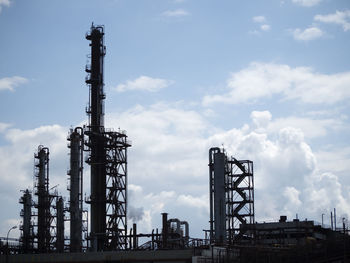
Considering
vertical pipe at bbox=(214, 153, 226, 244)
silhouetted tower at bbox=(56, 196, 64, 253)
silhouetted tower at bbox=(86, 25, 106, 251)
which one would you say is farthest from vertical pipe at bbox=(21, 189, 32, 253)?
vertical pipe at bbox=(214, 153, 226, 244)

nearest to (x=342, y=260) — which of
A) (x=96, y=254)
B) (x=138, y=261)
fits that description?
(x=138, y=261)

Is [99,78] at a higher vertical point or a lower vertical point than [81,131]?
higher

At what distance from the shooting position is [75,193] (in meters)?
78.1

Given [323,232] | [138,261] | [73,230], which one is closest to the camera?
[138,261]

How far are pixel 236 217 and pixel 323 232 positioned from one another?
1715 cm

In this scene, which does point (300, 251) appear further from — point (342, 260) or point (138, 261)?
point (138, 261)

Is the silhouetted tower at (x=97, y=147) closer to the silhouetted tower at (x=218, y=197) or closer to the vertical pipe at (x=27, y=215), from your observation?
the silhouetted tower at (x=218, y=197)

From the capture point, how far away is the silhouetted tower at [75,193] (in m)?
77.6

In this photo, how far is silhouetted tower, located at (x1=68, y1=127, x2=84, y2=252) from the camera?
255 feet

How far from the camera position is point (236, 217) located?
8575 centimetres

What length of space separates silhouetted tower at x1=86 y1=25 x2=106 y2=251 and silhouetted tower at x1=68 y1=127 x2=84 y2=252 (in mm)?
2432

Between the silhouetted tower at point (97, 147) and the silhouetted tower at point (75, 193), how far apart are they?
243 cm

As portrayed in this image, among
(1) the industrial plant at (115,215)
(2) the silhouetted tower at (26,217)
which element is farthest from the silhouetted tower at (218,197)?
(2) the silhouetted tower at (26,217)

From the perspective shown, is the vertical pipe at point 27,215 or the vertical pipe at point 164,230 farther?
the vertical pipe at point 27,215
